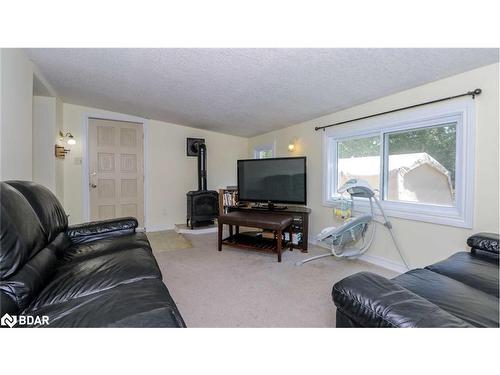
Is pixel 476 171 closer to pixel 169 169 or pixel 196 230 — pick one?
pixel 196 230

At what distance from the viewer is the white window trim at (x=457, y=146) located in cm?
193

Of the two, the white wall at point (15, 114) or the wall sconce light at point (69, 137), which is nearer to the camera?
the white wall at point (15, 114)

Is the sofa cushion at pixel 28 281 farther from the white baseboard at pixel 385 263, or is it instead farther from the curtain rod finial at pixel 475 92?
the curtain rod finial at pixel 475 92

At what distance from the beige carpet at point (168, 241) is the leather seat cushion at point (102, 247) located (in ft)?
4.42

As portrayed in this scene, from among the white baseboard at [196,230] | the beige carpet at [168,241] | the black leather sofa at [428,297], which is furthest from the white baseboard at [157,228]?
the black leather sofa at [428,297]

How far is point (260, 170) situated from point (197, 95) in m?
1.49

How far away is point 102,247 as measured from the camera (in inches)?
75.0

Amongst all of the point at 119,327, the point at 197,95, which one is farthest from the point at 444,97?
the point at 119,327

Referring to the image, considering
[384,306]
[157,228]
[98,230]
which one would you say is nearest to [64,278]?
[98,230]

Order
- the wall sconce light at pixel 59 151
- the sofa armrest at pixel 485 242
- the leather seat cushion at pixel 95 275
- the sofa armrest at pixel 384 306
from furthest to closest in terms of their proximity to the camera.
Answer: the wall sconce light at pixel 59 151 < the sofa armrest at pixel 485 242 < the leather seat cushion at pixel 95 275 < the sofa armrest at pixel 384 306
